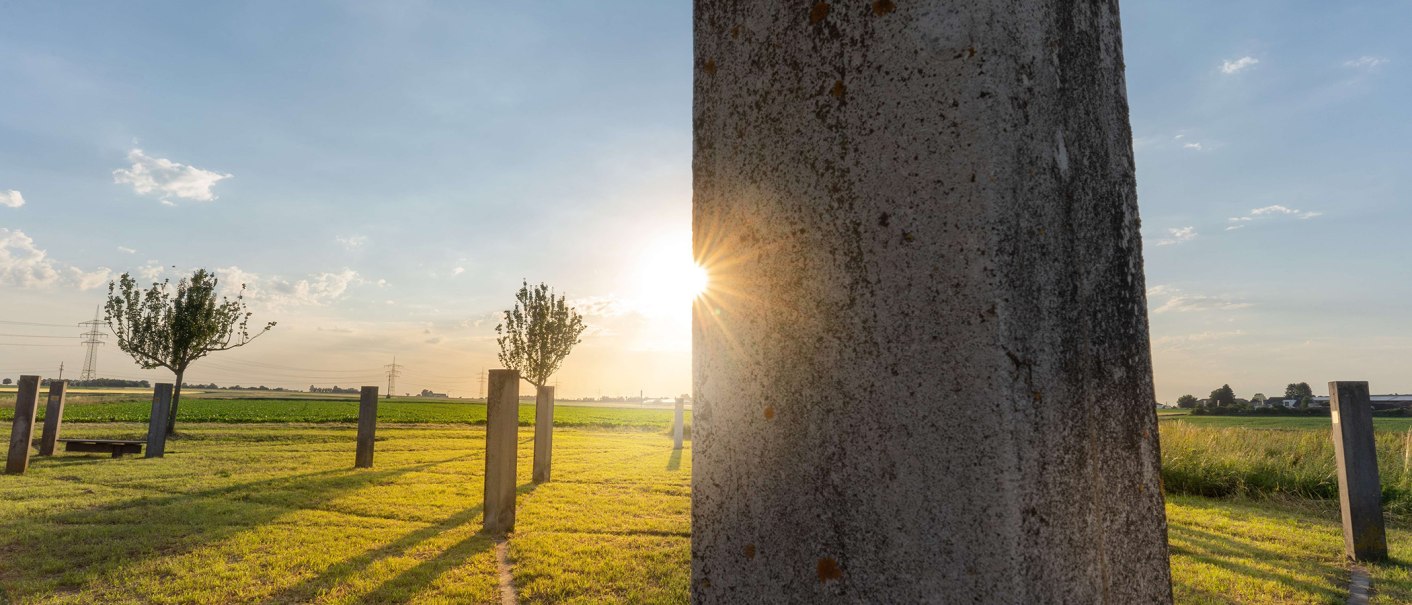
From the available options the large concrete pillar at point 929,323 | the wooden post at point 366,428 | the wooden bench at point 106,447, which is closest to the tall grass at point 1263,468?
the large concrete pillar at point 929,323

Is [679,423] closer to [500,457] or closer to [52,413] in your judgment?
[500,457]

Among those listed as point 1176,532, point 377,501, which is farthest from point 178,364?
point 1176,532

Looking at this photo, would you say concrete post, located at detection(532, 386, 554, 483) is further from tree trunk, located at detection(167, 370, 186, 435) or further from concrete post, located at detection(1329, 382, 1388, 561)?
tree trunk, located at detection(167, 370, 186, 435)

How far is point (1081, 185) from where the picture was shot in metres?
1.15

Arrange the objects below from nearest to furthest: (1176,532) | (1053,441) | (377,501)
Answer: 1. (1053,441)
2. (1176,532)
3. (377,501)

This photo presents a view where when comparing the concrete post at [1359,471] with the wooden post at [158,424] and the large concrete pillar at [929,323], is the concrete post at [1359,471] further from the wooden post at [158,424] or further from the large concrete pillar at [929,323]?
the wooden post at [158,424]

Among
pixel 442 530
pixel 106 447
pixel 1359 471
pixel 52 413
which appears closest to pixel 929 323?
pixel 442 530

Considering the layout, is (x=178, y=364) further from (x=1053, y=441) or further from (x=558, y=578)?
(x=1053, y=441)

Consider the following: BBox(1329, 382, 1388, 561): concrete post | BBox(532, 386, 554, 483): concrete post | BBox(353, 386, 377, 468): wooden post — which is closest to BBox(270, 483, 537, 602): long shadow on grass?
BBox(532, 386, 554, 483): concrete post

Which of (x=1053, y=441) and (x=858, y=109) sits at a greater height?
(x=858, y=109)

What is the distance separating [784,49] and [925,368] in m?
0.66

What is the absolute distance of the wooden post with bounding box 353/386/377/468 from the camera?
11.7 metres

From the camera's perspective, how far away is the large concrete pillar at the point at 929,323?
986 mm

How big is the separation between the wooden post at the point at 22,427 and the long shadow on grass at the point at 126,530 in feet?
13.0
